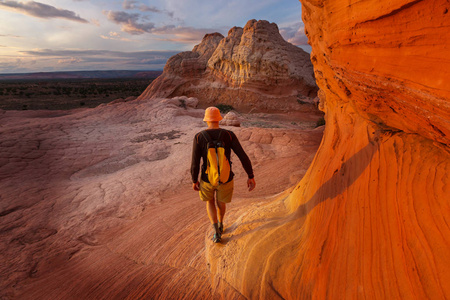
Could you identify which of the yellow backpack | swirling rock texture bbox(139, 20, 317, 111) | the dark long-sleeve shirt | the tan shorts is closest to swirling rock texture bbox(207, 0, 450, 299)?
the tan shorts

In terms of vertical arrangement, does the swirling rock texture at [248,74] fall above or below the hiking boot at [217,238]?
above

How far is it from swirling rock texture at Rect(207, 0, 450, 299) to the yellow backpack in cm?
74

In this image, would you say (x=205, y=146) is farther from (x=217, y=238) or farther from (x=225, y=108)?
(x=225, y=108)

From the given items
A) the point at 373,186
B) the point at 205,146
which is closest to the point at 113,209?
the point at 205,146

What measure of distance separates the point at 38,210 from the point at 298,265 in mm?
4674

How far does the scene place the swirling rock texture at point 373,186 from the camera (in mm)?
1414

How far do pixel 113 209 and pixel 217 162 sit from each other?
2.93 m

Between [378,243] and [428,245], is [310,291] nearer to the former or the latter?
[378,243]

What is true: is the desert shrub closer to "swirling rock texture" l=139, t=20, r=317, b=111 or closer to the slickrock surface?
"swirling rock texture" l=139, t=20, r=317, b=111

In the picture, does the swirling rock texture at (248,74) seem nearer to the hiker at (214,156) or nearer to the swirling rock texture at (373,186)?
the swirling rock texture at (373,186)

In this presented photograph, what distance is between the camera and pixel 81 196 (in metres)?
4.83

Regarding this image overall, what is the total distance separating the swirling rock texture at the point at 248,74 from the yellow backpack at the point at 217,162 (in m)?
15.7

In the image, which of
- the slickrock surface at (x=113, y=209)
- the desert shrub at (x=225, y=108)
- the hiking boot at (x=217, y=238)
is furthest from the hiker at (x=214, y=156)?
the desert shrub at (x=225, y=108)

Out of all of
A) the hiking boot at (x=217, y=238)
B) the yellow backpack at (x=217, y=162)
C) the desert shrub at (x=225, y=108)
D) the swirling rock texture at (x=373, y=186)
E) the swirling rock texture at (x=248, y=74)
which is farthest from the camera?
the desert shrub at (x=225, y=108)
